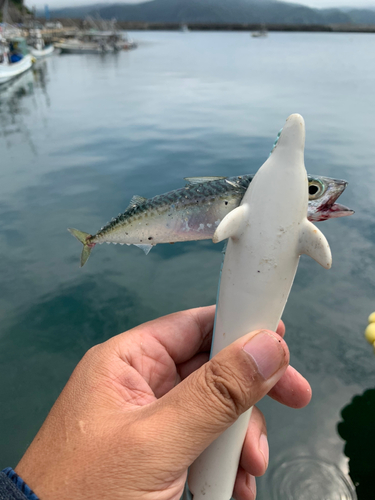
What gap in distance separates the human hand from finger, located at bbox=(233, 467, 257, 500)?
125 cm

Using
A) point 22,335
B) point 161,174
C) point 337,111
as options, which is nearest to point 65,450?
point 22,335

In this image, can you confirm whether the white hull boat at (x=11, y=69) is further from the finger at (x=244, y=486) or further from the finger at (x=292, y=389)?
the finger at (x=244, y=486)

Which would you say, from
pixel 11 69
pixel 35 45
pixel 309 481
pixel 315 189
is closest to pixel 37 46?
pixel 35 45

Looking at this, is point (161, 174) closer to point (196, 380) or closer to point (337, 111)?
point (196, 380)

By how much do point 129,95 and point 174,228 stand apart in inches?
876

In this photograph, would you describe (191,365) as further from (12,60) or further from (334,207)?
(12,60)

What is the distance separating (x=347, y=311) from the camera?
526 cm

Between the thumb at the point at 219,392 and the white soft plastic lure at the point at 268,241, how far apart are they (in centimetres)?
19

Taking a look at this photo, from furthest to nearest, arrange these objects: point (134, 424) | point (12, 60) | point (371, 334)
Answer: point (12, 60)
point (371, 334)
point (134, 424)

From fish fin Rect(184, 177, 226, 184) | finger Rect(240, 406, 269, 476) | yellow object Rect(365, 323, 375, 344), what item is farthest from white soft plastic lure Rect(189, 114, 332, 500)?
yellow object Rect(365, 323, 375, 344)

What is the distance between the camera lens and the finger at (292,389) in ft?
9.86

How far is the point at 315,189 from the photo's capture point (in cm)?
206

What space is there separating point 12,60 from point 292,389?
46.2m

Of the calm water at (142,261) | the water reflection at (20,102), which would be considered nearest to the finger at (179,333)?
the calm water at (142,261)
